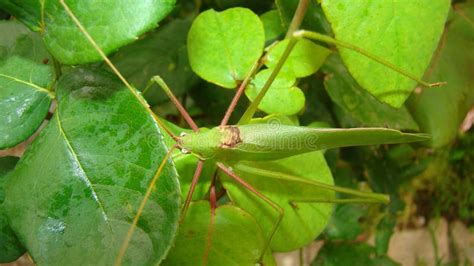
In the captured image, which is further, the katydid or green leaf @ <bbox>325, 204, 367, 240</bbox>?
green leaf @ <bbox>325, 204, 367, 240</bbox>

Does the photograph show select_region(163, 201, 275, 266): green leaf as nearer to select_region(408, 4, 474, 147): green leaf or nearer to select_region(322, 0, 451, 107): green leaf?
select_region(322, 0, 451, 107): green leaf

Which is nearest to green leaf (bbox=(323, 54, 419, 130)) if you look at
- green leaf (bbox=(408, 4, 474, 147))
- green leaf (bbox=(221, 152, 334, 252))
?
green leaf (bbox=(408, 4, 474, 147))

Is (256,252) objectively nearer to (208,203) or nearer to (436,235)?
(208,203)

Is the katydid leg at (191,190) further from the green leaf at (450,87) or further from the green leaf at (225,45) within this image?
the green leaf at (450,87)

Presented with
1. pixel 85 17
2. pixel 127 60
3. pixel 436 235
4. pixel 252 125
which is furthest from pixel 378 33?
pixel 436 235

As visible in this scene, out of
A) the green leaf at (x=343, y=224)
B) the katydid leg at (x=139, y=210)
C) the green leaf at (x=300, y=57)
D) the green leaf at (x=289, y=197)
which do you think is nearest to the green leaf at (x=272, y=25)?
the green leaf at (x=300, y=57)

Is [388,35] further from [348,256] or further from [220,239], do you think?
[348,256]
